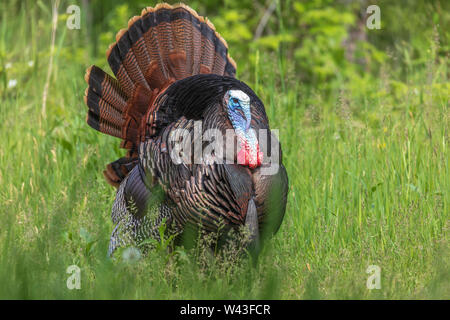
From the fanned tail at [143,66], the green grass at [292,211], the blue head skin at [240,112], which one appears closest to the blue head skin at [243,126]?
the blue head skin at [240,112]

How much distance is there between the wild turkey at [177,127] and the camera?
11.2ft

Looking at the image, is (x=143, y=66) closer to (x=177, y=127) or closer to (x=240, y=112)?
(x=177, y=127)

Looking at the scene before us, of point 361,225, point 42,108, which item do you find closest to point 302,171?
point 361,225

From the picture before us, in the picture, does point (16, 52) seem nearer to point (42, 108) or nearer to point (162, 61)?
point (42, 108)

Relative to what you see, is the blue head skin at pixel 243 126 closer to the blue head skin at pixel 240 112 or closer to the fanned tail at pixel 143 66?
the blue head skin at pixel 240 112

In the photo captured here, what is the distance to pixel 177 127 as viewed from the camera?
3797 millimetres

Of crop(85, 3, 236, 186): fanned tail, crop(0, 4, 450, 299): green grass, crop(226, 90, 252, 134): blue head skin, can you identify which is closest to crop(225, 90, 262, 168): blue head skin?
crop(226, 90, 252, 134): blue head skin

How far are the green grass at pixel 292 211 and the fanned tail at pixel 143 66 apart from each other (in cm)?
40

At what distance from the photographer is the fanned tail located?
4438mm

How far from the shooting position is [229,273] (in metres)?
3.27

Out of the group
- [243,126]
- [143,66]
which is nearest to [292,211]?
[243,126]

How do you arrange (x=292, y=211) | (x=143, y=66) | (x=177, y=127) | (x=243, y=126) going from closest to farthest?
1. (x=243, y=126)
2. (x=177, y=127)
3. (x=292, y=211)
4. (x=143, y=66)

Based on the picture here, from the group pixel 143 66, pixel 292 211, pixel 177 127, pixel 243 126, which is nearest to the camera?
pixel 243 126

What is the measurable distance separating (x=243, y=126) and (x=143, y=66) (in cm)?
128
